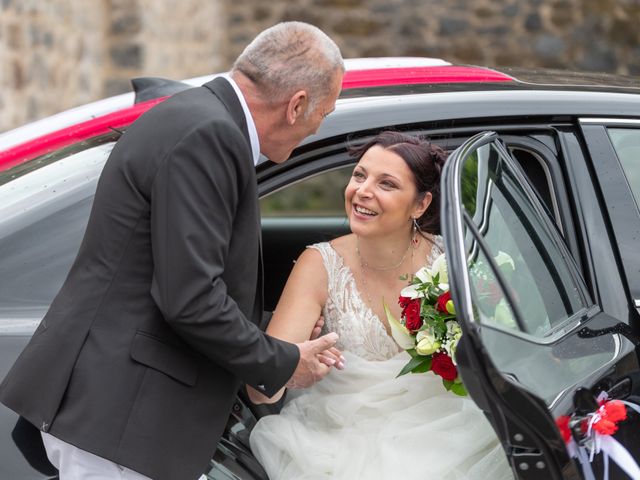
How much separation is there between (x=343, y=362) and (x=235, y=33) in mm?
8239

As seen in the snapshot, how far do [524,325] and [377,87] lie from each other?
1.00 m

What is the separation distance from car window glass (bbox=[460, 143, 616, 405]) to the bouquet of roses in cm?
28

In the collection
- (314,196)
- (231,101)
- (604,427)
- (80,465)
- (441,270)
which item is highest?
(314,196)

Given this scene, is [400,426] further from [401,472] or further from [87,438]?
[87,438]

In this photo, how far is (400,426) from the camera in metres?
2.77

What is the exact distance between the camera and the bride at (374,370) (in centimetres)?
266

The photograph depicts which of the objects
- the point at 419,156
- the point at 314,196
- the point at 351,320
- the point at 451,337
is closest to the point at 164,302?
the point at 451,337

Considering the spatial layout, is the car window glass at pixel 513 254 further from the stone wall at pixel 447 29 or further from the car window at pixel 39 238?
the stone wall at pixel 447 29

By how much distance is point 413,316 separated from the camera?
274 cm

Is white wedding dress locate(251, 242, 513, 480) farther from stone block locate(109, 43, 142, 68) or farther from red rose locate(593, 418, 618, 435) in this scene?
stone block locate(109, 43, 142, 68)

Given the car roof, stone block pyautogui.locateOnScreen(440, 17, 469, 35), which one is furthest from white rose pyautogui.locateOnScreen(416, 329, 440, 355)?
stone block pyautogui.locateOnScreen(440, 17, 469, 35)

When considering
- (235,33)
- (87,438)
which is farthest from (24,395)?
(235,33)

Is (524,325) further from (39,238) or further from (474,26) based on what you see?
(474,26)

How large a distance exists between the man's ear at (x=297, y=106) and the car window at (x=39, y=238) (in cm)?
56
